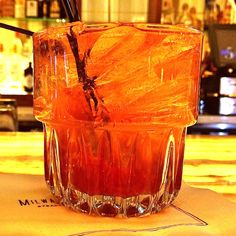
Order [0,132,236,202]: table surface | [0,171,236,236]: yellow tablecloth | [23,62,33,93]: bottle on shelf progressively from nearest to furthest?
1. [0,171,236,236]: yellow tablecloth
2. [0,132,236,202]: table surface
3. [23,62,33,93]: bottle on shelf

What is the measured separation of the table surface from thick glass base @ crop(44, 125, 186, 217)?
134 mm

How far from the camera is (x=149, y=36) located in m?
0.46

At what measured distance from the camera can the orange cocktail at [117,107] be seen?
1.50ft

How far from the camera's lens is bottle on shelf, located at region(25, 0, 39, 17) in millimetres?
2707

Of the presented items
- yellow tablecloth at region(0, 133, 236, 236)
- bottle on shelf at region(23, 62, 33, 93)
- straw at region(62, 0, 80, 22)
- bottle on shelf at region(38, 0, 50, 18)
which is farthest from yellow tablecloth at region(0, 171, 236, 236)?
bottle on shelf at region(38, 0, 50, 18)

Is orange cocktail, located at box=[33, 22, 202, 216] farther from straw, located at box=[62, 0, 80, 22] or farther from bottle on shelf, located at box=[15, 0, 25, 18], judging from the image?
bottle on shelf, located at box=[15, 0, 25, 18]

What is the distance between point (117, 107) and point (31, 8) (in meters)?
2.38

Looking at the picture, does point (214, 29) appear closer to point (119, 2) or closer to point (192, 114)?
point (119, 2)

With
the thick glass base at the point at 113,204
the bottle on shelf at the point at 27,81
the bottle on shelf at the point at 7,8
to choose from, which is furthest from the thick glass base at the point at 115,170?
the bottle on shelf at the point at 7,8

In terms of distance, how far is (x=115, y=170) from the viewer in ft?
1.58

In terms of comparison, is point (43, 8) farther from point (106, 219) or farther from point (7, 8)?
point (106, 219)

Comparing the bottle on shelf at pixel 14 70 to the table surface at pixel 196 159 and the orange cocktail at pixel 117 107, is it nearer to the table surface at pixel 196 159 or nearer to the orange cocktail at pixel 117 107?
the table surface at pixel 196 159

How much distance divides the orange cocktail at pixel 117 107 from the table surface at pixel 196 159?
147 millimetres

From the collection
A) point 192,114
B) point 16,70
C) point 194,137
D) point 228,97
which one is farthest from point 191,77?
point 16,70
